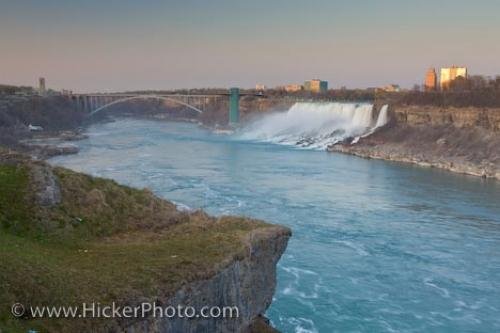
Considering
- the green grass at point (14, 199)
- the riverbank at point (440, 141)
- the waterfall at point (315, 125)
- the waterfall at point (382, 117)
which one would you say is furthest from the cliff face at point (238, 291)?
the waterfall at point (382, 117)

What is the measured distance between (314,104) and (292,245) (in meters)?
38.4

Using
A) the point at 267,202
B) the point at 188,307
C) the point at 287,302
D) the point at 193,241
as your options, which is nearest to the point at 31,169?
the point at 193,241

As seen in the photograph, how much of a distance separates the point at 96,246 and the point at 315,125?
40.7m

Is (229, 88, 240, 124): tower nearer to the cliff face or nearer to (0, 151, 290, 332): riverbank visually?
(0, 151, 290, 332): riverbank

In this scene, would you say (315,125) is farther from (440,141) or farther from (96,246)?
(96,246)

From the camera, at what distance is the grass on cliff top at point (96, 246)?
4340 mm

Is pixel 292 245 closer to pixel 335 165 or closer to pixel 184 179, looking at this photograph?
pixel 184 179

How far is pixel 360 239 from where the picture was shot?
13.3 m

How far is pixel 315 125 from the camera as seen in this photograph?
1804 inches

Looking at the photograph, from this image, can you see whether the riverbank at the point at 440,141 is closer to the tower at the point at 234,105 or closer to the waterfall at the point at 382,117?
the waterfall at the point at 382,117

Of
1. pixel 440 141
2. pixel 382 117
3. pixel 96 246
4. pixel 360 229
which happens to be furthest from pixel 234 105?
pixel 96 246

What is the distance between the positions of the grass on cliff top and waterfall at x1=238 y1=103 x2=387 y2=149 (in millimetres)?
31014

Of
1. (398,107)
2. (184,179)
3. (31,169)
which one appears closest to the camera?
(31,169)

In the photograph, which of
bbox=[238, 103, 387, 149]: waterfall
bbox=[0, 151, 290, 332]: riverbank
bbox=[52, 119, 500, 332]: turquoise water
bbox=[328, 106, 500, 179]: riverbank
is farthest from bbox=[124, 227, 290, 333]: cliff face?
bbox=[238, 103, 387, 149]: waterfall
